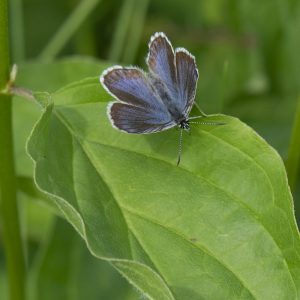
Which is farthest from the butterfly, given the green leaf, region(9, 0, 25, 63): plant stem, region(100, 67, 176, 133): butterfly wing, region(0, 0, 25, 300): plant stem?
region(9, 0, 25, 63): plant stem

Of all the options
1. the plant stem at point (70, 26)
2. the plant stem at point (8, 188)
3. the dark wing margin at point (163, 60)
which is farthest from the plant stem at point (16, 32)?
the dark wing margin at point (163, 60)

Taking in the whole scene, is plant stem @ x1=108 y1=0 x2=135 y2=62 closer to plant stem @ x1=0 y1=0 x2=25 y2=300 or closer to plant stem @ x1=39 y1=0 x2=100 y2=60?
plant stem @ x1=39 y1=0 x2=100 y2=60

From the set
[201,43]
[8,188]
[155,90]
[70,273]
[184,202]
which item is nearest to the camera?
[184,202]

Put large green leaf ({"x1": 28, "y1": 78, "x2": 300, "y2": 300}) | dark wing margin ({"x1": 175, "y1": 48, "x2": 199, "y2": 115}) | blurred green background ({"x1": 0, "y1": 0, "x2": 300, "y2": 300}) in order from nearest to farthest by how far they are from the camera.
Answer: large green leaf ({"x1": 28, "y1": 78, "x2": 300, "y2": 300}) → dark wing margin ({"x1": 175, "y1": 48, "x2": 199, "y2": 115}) → blurred green background ({"x1": 0, "y1": 0, "x2": 300, "y2": 300})

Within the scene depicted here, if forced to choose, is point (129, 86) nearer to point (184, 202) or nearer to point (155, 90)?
point (155, 90)

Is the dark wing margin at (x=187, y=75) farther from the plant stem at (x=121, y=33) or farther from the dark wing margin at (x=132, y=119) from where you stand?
the plant stem at (x=121, y=33)

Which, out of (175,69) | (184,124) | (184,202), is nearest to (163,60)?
(175,69)

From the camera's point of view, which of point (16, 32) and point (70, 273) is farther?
point (16, 32)
